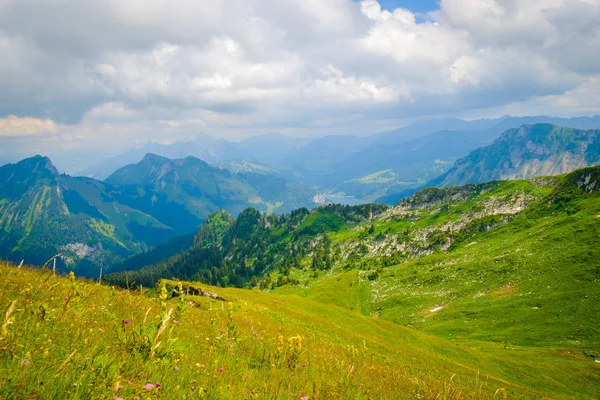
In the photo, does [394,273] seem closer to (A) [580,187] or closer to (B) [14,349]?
(A) [580,187]

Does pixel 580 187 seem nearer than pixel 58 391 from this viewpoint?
No

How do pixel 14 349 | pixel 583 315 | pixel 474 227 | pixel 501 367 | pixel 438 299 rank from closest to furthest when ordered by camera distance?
pixel 14 349 → pixel 501 367 → pixel 583 315 → pixel 438 299 → pixel 474 227

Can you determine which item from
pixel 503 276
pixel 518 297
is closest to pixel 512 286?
pixel 503 276

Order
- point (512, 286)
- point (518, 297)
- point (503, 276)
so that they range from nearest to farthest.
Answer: point (518, 297), point (512, 286), point (503, 276)

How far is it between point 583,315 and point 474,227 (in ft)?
330

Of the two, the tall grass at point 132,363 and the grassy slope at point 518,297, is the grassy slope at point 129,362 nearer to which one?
the tall grass at point 132,363

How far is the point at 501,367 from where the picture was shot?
161ft

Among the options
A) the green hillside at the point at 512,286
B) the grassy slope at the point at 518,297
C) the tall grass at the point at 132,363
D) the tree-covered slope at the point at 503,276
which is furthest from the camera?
the tree-covered slope at the point at 503,276

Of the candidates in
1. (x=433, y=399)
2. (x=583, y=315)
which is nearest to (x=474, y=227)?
(x=583, y=315)

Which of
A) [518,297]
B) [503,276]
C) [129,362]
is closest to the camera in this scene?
[129,362]

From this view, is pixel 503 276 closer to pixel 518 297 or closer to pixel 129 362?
pixel 518 297

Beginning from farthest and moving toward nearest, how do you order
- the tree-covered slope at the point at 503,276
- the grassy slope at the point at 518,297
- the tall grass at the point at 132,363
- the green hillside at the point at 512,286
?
1. the tree-covered slope at the point at 503,276
2. the green hillside at the point at 512,286
3. the grassy slope at the point at 518,297
4. the tall grass at the point at 132,363

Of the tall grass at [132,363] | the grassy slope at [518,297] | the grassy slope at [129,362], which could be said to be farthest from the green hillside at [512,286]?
the tall grass at [132,363]

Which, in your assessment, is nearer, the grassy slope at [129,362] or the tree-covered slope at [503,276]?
the grassy slope at [129,362]
